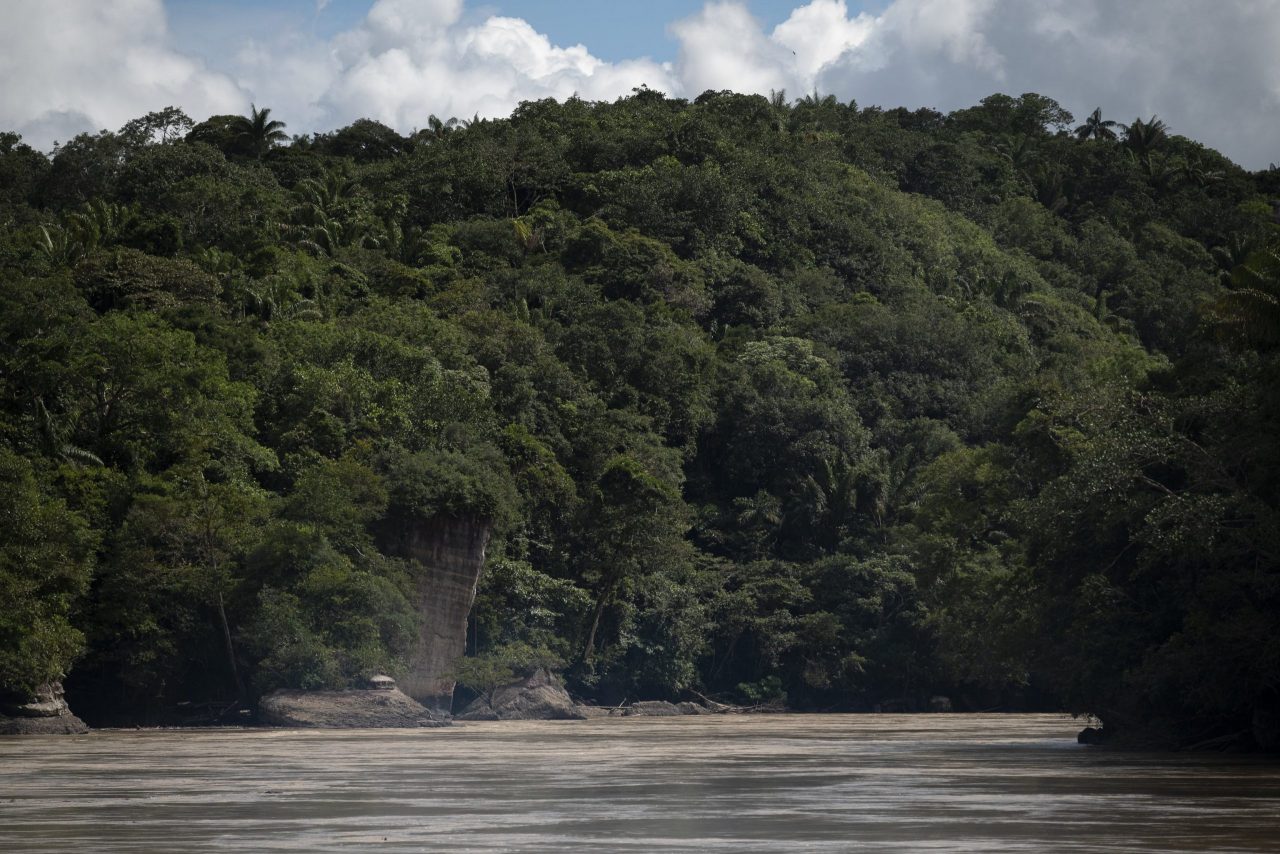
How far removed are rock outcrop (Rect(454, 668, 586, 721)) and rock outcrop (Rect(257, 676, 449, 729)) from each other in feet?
20.3

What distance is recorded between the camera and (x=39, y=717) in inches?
1431

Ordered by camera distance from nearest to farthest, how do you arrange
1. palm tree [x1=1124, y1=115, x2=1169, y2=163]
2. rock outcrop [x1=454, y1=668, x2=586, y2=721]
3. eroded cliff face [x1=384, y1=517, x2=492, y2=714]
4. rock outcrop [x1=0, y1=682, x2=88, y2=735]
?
1. rock outcrop [x1=0, y1=682, x2=88, y2=735]
2. eroded cliff face [x1=384, y1=517, x2=492, y2=714]
3. rock outcrop [x1=454, y1=668, x2=586, y2=721]
4. palm tree [x1=1124, y1=115, x2=1169, y2=163]

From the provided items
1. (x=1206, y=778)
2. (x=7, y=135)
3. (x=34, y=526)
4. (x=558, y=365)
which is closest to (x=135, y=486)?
(x=34, y=526)

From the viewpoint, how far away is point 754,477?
211ft

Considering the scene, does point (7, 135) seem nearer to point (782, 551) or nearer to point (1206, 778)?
point (782, 551)

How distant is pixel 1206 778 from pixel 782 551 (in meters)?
42.7

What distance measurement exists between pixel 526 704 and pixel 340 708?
29.6ft

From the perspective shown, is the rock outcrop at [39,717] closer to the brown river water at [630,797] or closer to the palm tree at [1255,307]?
the brown river water at [630,797]

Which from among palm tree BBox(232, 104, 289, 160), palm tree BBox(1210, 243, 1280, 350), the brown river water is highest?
palm tree BBox(232, 104, 289, 160)

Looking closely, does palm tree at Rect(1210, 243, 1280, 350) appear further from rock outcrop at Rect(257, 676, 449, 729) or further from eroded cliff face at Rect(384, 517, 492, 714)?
eroded cliff face at Rect(384, 517, 492, 714)

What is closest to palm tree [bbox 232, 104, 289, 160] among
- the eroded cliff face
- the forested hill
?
the forested hill

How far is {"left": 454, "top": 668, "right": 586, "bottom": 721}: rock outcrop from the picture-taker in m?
47.4

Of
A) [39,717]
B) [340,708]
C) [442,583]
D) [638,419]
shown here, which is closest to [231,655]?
[340,708]

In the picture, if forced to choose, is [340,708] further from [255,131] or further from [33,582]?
[255,131]
